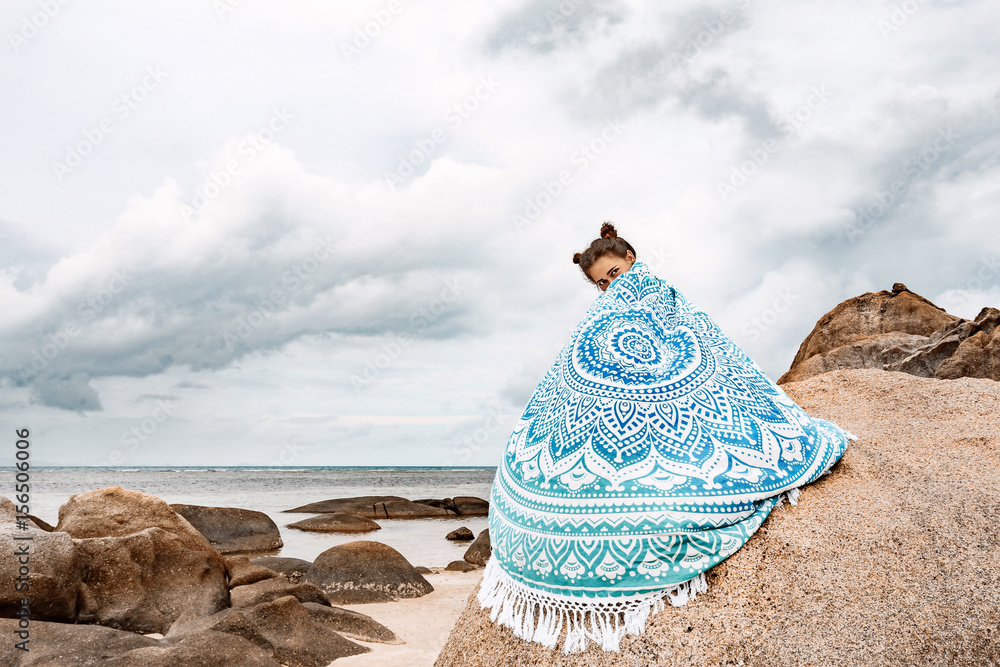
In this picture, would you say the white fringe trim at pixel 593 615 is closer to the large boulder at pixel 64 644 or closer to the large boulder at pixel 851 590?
the large boulder at pixel 851 590

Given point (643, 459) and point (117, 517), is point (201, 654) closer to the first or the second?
point (643, 459)

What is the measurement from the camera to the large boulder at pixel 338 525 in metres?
19.6

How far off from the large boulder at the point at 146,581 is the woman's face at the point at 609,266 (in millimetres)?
5821

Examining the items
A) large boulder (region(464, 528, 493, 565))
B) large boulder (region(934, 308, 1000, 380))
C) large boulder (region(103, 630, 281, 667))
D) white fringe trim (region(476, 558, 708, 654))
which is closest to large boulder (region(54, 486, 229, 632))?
large boulder (region(103, 630, 281, 667))

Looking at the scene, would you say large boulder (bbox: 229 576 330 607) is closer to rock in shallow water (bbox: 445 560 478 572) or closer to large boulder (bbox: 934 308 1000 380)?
rock in shallow water (bbox: 445 560 478 572)

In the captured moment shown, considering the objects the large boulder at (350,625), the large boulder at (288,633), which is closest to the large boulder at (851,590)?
the large boulder at (288,633)

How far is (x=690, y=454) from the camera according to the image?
328 centimetres

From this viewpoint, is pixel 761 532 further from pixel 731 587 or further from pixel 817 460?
pixel 817 460

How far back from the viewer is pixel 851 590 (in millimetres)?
3150

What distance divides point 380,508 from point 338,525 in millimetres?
5510

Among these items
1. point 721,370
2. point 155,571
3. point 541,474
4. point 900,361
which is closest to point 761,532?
point 721,370

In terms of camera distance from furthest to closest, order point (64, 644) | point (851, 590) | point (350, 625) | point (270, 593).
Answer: point (270, 593) < point (350, 625) < point (64, 644) < point (851, 590)

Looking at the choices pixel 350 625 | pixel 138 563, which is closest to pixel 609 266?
pixel 350 625

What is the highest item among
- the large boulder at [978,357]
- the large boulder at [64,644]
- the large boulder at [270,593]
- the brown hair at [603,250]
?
the large boulder at [978,357]
